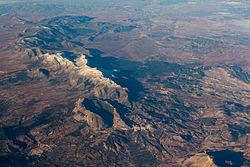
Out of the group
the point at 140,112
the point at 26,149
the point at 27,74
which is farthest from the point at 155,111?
the point at 27,74

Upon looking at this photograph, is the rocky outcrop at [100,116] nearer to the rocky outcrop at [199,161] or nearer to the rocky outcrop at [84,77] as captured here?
the rocky outcrop at [84,77]

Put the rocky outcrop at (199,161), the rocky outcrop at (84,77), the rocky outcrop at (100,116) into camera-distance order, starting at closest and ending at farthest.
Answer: the rocky outcrop at (199,161), the rocky outcrop at (100,116), the rocky outcrop at (84,77)

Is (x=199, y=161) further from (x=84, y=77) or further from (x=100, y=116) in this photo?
(x=84, y=77)

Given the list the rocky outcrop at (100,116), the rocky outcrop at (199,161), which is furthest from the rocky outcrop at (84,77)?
the rocky outcrop at (199,161)

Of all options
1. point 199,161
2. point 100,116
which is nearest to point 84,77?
point 100,116

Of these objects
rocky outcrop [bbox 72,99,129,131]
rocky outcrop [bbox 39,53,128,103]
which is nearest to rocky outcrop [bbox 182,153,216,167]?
rocky outcrop [bbox 72,99,129,131]

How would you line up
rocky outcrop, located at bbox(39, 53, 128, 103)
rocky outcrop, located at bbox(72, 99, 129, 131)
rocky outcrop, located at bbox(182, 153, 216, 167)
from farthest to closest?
rocky outcrop, located at bbox(39, 53, 128, 103) < rocky outcrop, located at bbox(72, 99, 129, 131) < rocky outcrop, located at bbox(182, 153, 216, 167)

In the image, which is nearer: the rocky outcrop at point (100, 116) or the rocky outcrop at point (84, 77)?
Result: the rocky outcrop at point (100, 116)

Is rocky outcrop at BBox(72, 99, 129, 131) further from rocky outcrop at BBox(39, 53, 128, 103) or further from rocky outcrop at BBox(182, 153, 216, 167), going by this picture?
rocky outcrop at BBox(182, 153, 216, 167)

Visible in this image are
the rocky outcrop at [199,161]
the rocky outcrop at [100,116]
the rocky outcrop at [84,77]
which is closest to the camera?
the rocky outcrop at [199,161]
